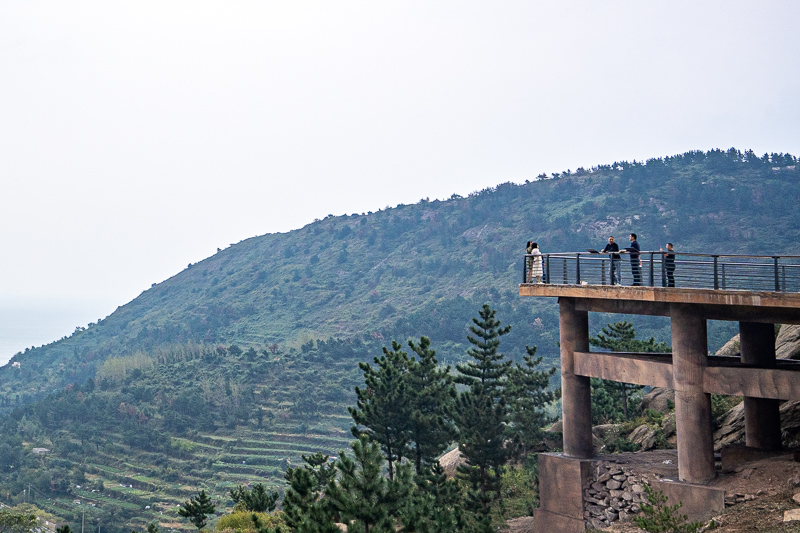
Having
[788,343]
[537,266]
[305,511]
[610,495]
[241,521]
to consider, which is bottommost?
[241,521]

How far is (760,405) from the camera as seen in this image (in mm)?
20219

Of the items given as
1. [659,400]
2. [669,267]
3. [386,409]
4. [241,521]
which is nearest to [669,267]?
[669,267]

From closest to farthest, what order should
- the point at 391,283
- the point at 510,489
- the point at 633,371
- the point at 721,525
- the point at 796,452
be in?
the point at 721,525 < the point at 796,452 < the point at 633,371 < the point at 510,489 < the point at 391,283

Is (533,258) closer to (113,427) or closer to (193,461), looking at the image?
(193,461)

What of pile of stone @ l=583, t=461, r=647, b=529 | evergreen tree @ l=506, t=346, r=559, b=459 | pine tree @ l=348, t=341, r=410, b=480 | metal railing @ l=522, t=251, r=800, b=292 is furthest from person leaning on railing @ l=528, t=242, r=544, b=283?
evergreen tree @ l=506, t=346, r=559, b=459

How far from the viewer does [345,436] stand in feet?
276

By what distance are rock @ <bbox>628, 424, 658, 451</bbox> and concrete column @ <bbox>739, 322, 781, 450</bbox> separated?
4937 mm

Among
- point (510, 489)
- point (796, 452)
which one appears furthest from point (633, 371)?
point (510, 489)

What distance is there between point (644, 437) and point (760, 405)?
25.6 feet

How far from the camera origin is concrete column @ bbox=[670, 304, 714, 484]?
58.8 ft

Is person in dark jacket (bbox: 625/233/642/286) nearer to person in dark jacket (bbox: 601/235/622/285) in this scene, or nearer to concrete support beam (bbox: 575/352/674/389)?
person in dark jacket (bbox: 601/235/622/285)

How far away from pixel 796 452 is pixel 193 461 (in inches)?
2668

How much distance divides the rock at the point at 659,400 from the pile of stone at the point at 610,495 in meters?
14.5

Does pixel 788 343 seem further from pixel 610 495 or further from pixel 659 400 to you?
pixel 659 400
